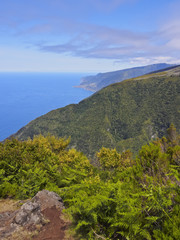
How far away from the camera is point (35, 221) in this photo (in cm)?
909

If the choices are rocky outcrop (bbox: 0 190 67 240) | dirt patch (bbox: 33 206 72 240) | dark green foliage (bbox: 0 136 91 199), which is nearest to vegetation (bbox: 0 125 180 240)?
dark green foliage (bbox: 0 136 91 199)

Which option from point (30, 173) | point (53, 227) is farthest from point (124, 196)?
point (30, 173)

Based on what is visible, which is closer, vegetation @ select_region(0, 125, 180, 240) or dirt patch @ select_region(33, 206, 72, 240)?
vegetation @ select_region(0, 125, 180, 240)

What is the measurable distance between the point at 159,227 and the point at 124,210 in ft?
4.66

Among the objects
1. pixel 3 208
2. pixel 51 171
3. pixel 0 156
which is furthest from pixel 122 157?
pixel 3 208

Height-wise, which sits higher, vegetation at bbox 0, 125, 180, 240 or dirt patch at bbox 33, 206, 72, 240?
vegetation at bbox 0, 125, 180, 240

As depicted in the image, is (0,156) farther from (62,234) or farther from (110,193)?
(110,193)

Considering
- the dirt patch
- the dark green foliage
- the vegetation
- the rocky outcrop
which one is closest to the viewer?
the vegetation

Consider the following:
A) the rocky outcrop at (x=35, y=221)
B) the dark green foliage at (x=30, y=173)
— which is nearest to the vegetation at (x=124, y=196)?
the dark green foliage at (x=30, y=173)

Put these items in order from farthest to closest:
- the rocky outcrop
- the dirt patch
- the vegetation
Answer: the rocky outcrop, the dirt patch, the vegetation

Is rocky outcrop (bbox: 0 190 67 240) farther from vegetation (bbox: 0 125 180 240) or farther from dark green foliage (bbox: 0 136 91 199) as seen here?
dark green foliage (bbox: 0 136 91 199)

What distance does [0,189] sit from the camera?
13688mm

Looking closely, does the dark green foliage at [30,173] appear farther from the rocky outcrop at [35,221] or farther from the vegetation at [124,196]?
the rocky outcrop at [35,221]

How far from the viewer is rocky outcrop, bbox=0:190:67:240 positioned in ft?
27.2
